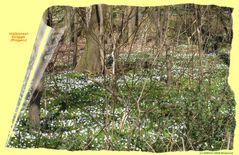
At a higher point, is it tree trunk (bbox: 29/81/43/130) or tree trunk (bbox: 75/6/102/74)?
tree trunk (bbox: 75/6/102/74)

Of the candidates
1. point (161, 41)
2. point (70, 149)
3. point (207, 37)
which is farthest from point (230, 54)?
point (70, 149)

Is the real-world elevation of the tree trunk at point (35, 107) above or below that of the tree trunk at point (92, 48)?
below

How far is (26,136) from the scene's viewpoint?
9961 millimetres

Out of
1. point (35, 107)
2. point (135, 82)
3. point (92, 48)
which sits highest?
point (92, 48)

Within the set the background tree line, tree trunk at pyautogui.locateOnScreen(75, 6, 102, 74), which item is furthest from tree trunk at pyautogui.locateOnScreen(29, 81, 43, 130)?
tree trunk at pyautogui.locateOnScreen(75, 6, 102, 74)

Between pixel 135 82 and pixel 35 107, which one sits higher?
pixel 135 82

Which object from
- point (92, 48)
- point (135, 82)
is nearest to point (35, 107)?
point (92, 48)

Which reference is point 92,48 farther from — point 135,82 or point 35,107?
point 35,107

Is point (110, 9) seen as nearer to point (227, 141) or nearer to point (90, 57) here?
point (90, 57)

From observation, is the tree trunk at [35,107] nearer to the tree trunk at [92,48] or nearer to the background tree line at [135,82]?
the background tree line at [135,82]

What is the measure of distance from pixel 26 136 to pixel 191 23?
9.83ft

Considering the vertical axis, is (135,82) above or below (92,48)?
below

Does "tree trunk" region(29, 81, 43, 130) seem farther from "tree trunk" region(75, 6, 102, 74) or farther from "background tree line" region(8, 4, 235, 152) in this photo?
"tree trunk" region(75, 6, 102, 74)

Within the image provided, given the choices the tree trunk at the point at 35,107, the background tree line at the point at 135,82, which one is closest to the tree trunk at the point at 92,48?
the background tree line at the point at 135,82
